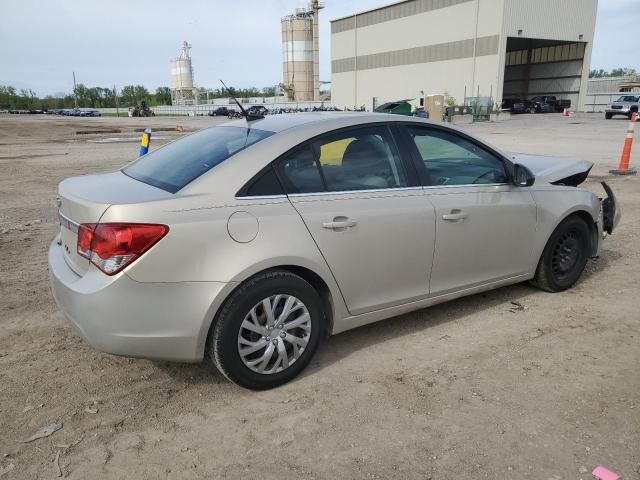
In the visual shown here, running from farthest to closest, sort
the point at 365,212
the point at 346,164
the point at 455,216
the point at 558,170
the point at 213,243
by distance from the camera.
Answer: the point at 558,170
the point at 455,216
the point at 346,164
the point at 365,212
the point at 213,243

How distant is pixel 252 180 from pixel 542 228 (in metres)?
2.58

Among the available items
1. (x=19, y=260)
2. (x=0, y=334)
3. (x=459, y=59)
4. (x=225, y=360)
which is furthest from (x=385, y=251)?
(x=459, y=59)

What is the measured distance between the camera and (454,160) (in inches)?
160

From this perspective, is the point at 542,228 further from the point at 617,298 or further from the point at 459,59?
the point at 459,59

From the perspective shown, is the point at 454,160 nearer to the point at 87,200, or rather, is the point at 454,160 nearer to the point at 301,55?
the point at 87,200

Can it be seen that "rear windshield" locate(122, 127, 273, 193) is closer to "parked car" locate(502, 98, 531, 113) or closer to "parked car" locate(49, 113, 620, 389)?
"parked car" locate(49, 113, 620, 389)

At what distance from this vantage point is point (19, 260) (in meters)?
5.70

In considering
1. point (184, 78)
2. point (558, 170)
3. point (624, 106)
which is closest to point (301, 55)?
point (184, 78)

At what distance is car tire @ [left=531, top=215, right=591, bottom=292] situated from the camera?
4543 mm

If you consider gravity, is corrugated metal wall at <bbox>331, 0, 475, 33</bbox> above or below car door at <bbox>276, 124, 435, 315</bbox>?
above

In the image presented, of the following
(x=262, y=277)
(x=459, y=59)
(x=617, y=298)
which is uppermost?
(x=459, y=59)

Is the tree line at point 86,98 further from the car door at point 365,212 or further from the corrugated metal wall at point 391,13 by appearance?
the car door at point 365,212

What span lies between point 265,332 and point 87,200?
1247 millimetres

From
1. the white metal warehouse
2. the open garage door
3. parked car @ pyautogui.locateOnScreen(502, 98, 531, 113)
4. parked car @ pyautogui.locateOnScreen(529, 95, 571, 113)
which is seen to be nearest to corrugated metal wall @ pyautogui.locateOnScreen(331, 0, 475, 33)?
the white metal warehouse
